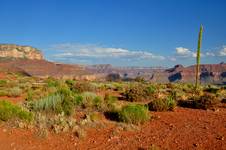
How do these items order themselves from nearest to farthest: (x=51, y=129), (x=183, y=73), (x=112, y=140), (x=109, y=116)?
1. (x=112, y=140)
2. (x=51, y=129)
3. (x=109, y=116)
4. (x=183, y=73)

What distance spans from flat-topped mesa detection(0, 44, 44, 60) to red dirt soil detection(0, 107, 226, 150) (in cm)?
11686

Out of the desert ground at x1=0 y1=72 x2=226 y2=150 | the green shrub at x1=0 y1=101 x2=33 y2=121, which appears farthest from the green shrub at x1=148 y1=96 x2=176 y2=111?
the green shrub at x1=0 y1=101 x2=33 y2=121

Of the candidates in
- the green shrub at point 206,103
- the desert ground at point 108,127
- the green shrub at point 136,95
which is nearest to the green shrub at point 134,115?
the desert ground at point 108,127


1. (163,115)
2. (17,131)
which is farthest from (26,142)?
(163,115)

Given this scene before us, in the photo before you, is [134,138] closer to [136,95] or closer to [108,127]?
[108,127]

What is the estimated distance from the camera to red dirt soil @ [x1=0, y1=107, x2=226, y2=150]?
8648 mm

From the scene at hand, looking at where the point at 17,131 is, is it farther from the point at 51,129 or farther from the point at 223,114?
the point at 223,114

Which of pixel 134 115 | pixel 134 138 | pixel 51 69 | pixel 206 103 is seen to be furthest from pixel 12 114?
pixel 51 69

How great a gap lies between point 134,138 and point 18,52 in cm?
12398

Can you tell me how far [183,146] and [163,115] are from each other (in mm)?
4247

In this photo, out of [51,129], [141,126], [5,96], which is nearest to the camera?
[51,129]

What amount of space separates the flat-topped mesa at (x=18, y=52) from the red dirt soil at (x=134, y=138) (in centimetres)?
11686

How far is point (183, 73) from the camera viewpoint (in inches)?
5630

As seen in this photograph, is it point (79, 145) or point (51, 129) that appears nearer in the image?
point (79, 145)
